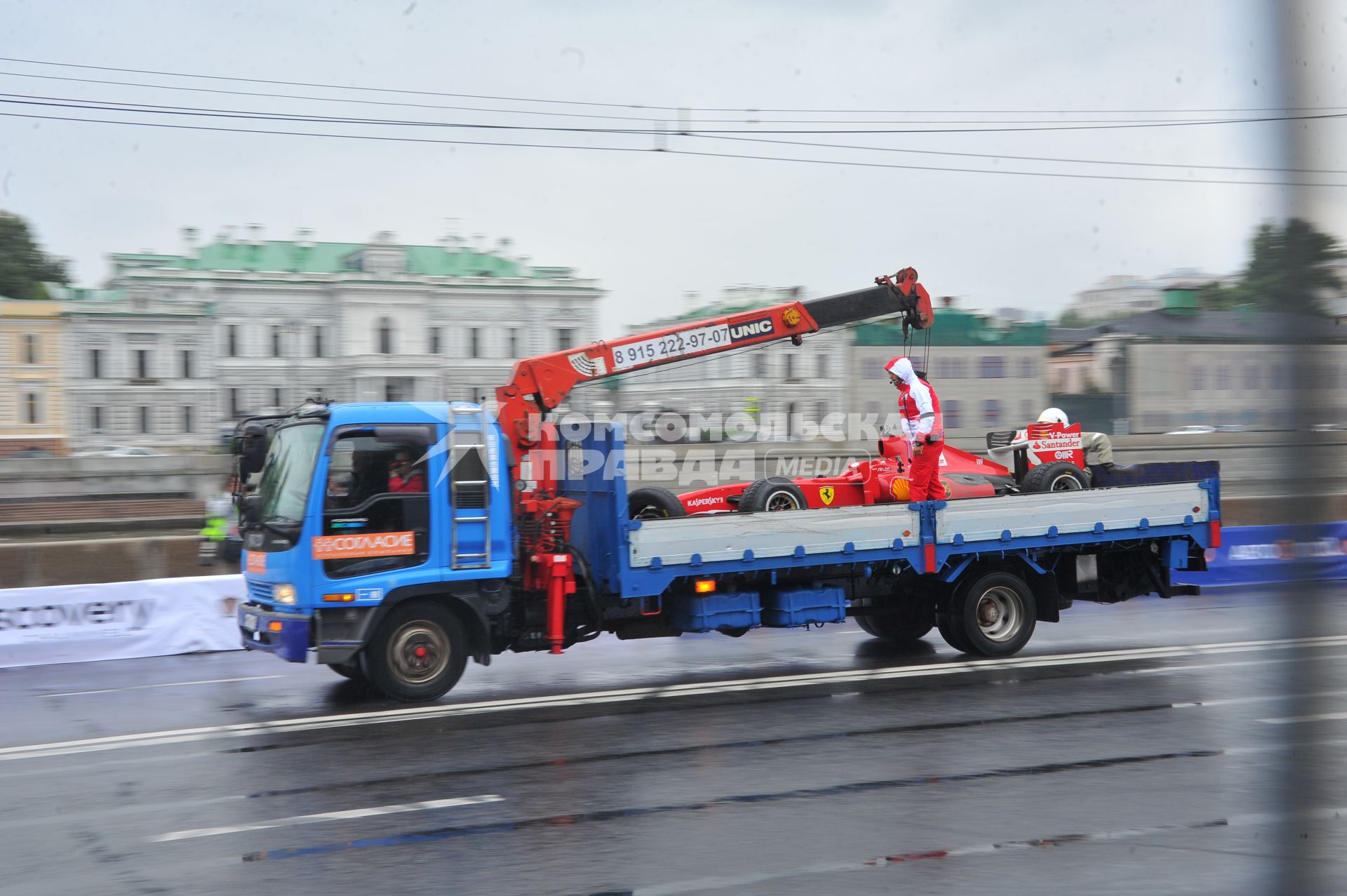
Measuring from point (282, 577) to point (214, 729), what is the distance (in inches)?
48.4

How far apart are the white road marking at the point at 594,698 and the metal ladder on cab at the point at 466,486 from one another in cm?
121

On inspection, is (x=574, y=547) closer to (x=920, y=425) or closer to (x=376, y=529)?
(x=376, y=529)

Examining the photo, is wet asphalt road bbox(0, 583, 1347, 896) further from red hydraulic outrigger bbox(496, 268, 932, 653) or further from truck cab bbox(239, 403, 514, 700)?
red hydraulic outrigger bbox(496, 268, 932, 653)

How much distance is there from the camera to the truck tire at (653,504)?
1166cm

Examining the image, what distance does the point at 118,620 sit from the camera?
14188mm

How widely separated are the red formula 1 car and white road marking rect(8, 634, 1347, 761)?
1.59 metres

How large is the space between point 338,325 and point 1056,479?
54111 mm

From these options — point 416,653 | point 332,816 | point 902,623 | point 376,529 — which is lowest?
point 332,816

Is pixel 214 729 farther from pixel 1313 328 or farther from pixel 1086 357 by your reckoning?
pixel 1086 357

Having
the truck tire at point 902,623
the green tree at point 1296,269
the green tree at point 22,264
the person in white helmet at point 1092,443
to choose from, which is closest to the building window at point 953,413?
the person in white helmet at point 1092,443

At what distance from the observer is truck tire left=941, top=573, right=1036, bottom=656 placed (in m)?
11.9

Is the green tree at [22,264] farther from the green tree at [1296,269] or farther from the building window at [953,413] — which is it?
the green tree at [1296,269]

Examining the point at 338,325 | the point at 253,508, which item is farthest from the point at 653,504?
the point at 338,325

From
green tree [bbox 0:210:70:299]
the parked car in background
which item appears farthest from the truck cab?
green tree [bbox 0:210:70:299]
